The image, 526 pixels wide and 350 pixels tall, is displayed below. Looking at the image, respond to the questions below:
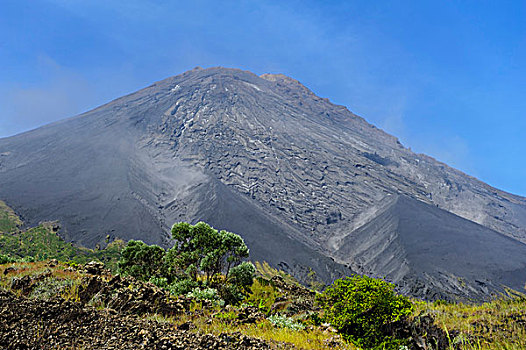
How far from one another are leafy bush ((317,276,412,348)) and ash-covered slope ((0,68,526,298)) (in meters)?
50.8

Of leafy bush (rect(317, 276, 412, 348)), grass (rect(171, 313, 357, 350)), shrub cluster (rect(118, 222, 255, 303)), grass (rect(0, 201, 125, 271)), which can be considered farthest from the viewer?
grass (rect(0, 201, 125, 271))

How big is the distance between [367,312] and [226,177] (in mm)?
99814

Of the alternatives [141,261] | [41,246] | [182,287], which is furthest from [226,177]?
[182,287]

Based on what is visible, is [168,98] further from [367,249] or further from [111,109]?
[367,249]

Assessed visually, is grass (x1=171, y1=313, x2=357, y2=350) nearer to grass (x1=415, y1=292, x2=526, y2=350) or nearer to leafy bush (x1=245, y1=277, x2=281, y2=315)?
grass (x1=415, y1=292, x2=526, y2=350)

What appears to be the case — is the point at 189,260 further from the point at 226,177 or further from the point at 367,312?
the point at 226,177

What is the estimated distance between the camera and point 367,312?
8.35 metres

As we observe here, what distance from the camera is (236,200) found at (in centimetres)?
8438

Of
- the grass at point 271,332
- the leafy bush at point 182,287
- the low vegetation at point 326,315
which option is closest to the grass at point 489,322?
the low vegetation at point 326,315

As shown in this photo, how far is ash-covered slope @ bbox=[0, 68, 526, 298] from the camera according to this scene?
68.1 meters

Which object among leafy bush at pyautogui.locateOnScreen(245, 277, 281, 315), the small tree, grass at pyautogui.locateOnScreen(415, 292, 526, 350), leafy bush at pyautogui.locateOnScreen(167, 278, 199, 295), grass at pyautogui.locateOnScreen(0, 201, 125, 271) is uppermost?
grass at pyautogui.locateOnScreen(415, 292, 526, 350)

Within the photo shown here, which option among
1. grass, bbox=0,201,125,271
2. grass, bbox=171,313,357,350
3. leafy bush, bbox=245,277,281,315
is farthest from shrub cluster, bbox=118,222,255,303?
grass, bbox=0,201,125,271

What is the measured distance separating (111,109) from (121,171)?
61.0 meters

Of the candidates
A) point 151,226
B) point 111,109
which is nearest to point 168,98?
point 111,109
